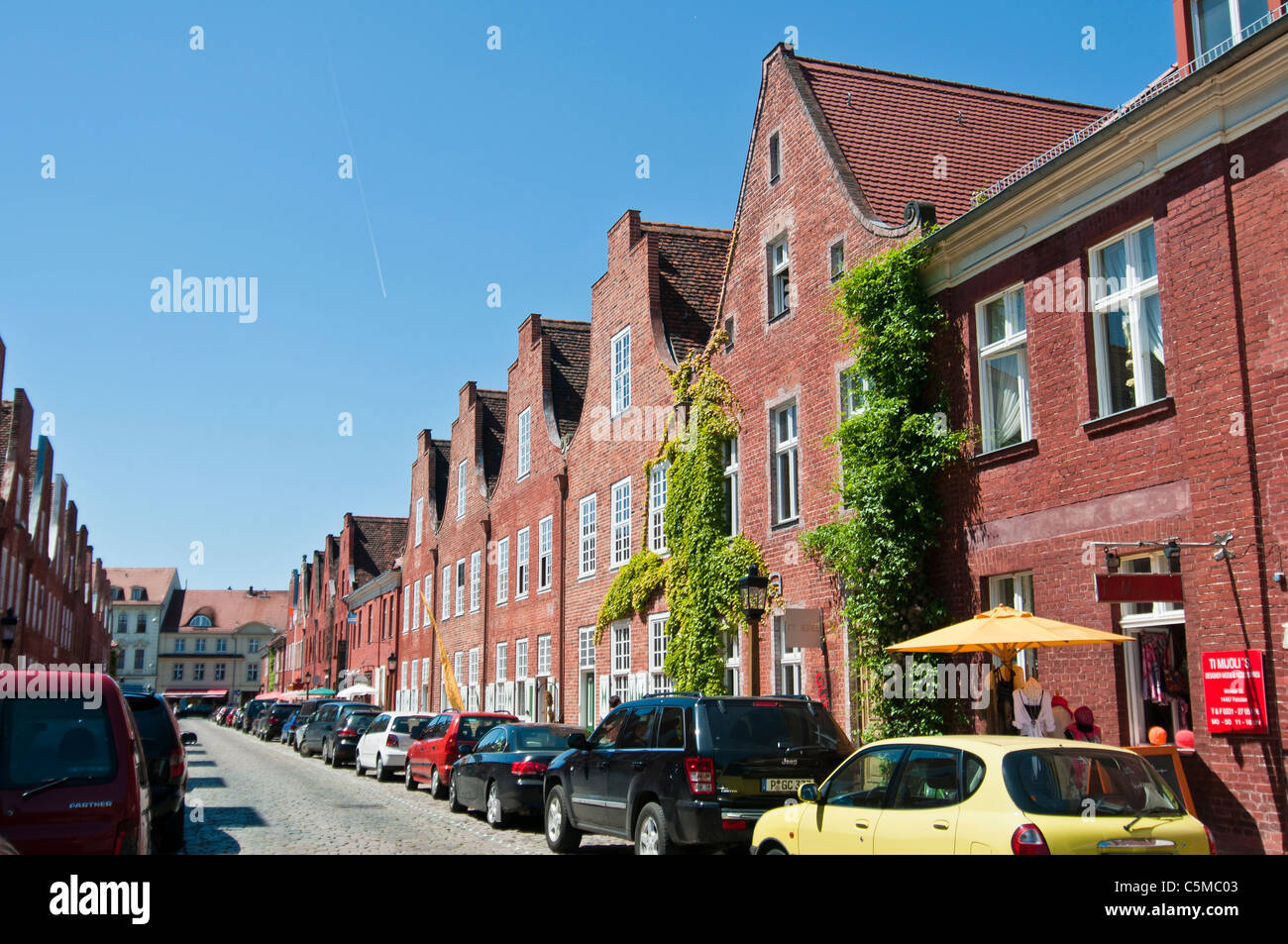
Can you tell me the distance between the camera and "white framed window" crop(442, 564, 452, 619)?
1662 inches

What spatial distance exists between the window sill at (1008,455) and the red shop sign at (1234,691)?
3.47 metres

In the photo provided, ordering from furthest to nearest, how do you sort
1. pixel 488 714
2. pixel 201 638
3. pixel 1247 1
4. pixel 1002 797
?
pixel 201 638 < pixel 488 714 < pixel 1247 1 < pixel 1002 797

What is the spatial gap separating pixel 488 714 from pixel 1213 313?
15023 mm

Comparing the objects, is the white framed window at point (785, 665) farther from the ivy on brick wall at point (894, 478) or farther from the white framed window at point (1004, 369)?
the white framed window at point (1004, 369)

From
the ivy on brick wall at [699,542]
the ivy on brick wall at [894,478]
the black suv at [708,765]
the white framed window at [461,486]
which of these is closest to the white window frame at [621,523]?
the ivy on brick wall at [699,542]

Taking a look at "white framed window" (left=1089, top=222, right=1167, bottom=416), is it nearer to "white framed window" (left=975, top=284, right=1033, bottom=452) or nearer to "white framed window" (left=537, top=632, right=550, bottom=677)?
"white framed window" (left=975, top=284, right=1033, bottom=452)

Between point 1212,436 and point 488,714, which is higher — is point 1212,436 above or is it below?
above

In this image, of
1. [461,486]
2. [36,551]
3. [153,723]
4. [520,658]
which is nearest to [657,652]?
[520,658]

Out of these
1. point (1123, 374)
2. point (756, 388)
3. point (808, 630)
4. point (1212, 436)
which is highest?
point (756, 388)

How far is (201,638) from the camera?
122 meters
